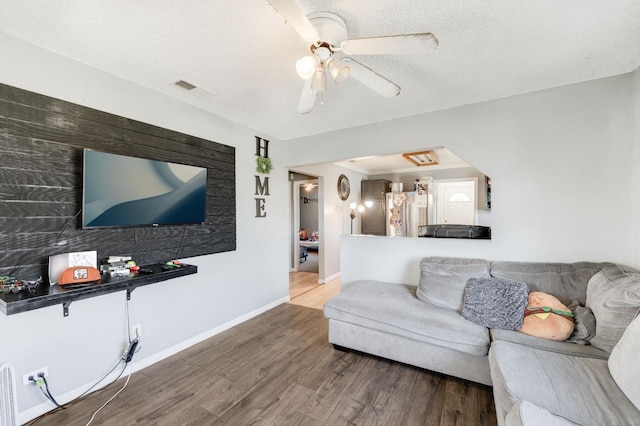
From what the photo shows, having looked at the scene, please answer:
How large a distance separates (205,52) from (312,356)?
2.61m

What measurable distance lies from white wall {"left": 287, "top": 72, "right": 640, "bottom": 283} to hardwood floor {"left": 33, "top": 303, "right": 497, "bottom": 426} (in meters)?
1.38

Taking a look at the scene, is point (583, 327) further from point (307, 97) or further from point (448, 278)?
point (307, 97)

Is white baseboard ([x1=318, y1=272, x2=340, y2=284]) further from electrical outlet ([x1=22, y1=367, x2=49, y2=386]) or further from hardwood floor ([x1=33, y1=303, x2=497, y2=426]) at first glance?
electrical outlet ([x1=22, y1=367, x2=49, y2=386])

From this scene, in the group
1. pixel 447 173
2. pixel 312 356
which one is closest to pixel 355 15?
pixel 312 356

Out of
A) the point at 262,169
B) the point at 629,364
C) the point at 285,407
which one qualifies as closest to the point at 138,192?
the point at 262,169

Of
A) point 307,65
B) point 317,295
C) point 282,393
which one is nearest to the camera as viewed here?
point 307,65

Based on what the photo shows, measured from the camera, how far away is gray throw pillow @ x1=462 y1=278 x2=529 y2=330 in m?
2.02

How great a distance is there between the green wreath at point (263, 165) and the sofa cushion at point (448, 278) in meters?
2.25

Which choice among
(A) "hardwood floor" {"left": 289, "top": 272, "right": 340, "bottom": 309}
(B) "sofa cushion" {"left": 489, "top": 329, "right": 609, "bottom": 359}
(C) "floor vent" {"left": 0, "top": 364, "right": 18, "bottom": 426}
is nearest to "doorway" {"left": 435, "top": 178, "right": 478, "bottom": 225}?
(A) "hardwood floor" {"left": 289, "top": 272, "right": 340, "bottom": 309}

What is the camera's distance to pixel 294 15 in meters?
1.20

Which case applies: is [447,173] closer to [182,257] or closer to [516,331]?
[516,331]

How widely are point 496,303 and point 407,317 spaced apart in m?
0.68

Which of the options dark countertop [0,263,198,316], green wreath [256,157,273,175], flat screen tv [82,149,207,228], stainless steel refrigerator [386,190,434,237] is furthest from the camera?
stainless steel refrigerator [386,190,434,237]

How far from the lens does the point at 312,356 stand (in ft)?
8.25
